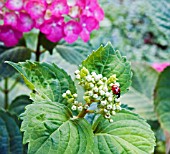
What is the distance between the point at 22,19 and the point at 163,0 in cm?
52

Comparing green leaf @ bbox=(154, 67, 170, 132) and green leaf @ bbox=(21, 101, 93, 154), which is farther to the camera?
green leaf @ bbox=(154, 67, 170, 132)

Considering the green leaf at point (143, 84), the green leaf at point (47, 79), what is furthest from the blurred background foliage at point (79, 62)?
the green leaf at point (47, 79)

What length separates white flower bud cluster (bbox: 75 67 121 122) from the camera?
0.65 meters

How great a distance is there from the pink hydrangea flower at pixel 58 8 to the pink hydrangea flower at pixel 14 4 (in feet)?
0.19

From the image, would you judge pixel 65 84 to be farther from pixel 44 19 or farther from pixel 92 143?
pixel 44 19

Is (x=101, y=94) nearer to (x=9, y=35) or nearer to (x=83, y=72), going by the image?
(x=83, y=72)

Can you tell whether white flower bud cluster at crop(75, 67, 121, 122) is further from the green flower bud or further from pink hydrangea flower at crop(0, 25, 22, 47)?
pink hydrangea flower at crop(0, 25, 22, 47)

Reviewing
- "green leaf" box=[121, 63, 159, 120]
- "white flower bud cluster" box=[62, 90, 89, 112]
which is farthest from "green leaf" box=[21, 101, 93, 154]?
"green leaf" box=[121, 63, 159, 120]

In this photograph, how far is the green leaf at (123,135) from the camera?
2.20 feet

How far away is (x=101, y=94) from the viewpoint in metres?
0.64

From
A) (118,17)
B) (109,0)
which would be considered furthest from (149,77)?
(109,0)

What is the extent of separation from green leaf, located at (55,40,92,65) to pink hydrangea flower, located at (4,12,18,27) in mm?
157

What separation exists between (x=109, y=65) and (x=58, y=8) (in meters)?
0.22

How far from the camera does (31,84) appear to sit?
2.30 feet
